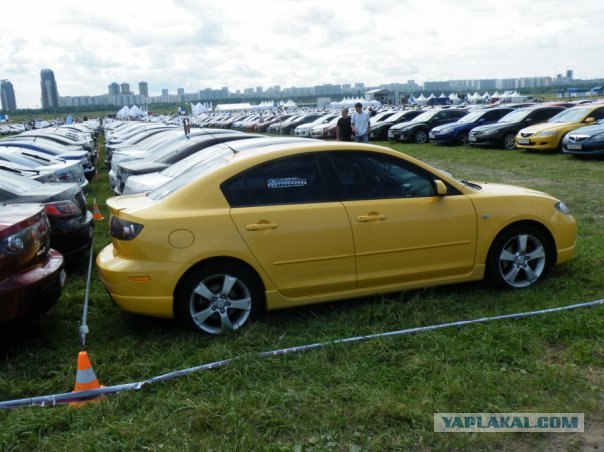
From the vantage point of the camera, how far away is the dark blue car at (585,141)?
47.4ft

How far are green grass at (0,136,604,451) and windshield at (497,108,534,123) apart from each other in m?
15.5

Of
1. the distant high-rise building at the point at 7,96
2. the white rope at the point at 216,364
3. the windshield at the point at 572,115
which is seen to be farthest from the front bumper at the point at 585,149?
the distant high-rise building at the point at 7,96

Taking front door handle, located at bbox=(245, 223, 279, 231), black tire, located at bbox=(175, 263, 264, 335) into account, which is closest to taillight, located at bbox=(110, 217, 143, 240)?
black tire, located at bbox=(175, 263, 264, 335)

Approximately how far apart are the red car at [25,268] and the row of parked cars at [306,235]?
421 mm

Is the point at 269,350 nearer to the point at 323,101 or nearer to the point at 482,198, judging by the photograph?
the point at 482,198

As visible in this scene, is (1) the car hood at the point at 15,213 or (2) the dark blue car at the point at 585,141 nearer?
(1) the car hood at the point at 15,213

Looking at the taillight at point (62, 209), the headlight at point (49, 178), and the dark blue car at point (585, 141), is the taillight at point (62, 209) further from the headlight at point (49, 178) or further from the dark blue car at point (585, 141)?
the dark blue car at point (585, 141)

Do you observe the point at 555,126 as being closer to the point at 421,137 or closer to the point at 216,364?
the point at 421,137

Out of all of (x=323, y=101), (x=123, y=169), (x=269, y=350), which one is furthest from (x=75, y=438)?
(x=323, y=101)

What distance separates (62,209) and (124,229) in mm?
2562

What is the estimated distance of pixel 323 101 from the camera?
374ft

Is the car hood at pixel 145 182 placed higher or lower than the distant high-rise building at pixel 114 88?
lower

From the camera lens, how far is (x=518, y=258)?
5.27 m

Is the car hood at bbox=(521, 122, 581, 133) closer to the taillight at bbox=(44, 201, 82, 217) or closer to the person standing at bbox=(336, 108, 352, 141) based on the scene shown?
the person standing at bbox=(336, 108, 352, 141)
